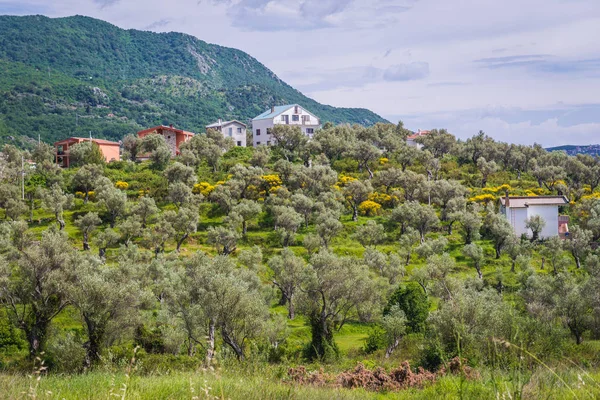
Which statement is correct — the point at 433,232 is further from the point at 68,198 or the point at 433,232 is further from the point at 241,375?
the point at 241,375

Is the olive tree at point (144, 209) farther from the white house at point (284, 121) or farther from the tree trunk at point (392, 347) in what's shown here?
the white house at point (284, 121)

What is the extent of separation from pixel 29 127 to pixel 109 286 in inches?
5330

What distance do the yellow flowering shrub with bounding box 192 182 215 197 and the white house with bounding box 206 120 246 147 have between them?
42.5m

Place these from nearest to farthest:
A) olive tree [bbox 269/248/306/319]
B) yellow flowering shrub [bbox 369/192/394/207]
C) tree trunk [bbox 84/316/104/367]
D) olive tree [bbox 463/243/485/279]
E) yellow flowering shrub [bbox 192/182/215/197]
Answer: tree trunk [bbox 84/316/104/367] < olive tree [bbox 269/248/306/319] < olive tree [bbox 463/243/485/279] < yellow flowering shrub [bbox 192/182/215/197] < yellow flowering shrub [bbox 369/192/394/207]

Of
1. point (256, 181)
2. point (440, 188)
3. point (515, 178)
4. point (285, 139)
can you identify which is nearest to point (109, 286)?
point (256, 181)

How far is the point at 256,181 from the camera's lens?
6944cm

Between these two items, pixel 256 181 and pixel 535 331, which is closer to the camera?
pixel 535 331

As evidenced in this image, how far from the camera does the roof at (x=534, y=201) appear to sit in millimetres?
65562

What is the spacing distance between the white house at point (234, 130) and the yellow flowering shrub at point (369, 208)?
4928 cm

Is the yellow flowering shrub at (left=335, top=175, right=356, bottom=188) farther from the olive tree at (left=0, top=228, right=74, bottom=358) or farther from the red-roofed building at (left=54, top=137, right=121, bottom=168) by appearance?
the olive tree at (left=0, top=228, right=74, bottom=358)

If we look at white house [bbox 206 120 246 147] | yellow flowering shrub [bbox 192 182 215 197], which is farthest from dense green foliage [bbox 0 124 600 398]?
white house [bbox 206 120 246 147]

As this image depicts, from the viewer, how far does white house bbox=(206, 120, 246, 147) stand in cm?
11206

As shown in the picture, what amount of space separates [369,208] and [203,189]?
70.3 feet

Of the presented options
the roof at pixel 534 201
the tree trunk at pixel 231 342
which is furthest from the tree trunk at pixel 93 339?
the roof at pixel 534 201
